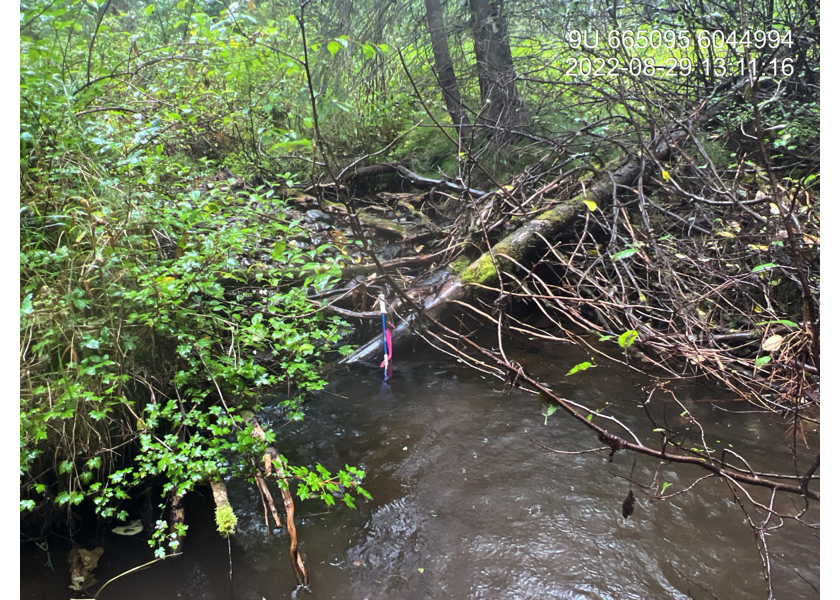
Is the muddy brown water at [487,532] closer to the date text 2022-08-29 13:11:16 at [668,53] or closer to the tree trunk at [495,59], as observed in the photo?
the date text 2022-08-29 13:11:16 at [668,53]

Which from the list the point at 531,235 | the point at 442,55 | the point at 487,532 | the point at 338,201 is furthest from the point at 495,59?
the point at 487,532

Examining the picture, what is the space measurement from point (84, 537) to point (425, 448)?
6.12 feet

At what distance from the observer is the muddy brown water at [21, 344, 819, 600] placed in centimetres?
198

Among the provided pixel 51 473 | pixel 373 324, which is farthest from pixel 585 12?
pixel 51 473

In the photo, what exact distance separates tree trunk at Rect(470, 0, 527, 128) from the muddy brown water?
12.4 ft

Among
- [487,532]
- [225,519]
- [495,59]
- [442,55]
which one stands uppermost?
[442,55]

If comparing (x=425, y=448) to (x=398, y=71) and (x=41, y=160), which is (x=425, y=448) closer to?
(x=41, y=160)

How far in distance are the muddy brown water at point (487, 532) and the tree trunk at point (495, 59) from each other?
3769 mm

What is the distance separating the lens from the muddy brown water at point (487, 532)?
1.98 m

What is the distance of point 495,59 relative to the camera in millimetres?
5414

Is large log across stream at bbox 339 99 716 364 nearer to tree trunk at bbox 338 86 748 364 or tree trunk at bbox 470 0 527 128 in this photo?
tree trunk at bbox 338 86 748 364

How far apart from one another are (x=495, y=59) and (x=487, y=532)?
5.20 metres

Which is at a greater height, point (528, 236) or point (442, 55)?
point (442, 55)

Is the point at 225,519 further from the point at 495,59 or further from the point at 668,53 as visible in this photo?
the point at 668,53
